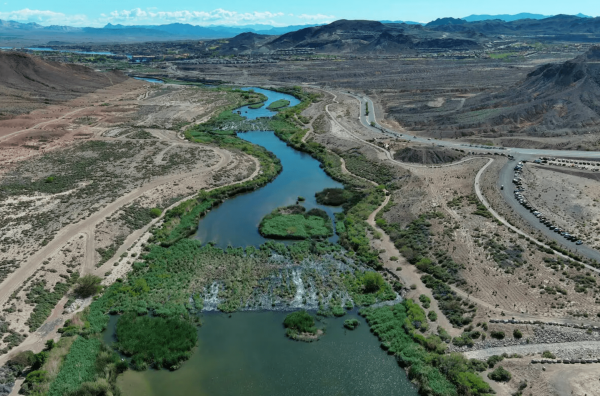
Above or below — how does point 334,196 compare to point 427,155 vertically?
below

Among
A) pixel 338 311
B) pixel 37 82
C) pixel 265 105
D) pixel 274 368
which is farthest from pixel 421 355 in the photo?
pixel 37 82

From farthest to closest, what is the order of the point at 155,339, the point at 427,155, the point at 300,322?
1. the point at 427,155
2. the point at 300,322
3. the point at 155,339

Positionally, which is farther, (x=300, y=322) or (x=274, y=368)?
(x=300, y=322)

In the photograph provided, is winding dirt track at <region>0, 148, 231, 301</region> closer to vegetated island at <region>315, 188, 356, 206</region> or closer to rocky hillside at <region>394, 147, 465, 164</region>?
vegetated island at <region>315, 188, 356, 206</region>

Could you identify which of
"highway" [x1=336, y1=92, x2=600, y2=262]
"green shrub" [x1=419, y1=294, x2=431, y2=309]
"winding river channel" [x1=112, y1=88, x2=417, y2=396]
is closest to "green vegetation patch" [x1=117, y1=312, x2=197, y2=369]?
"winding river channel" [x1=112, y1=88, x2=417, y2=396]

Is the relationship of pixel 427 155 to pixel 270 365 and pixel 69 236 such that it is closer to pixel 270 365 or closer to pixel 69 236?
pixel 270 365

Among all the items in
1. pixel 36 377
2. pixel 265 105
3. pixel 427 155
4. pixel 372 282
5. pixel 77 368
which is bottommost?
pixel 77 368

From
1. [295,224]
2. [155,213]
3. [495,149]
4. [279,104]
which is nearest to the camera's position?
[295,224]

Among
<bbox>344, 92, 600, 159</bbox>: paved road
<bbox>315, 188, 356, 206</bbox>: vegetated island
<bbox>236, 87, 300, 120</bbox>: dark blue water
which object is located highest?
<bbox>236, 87, 300, 120</bbox>: dark blue water
